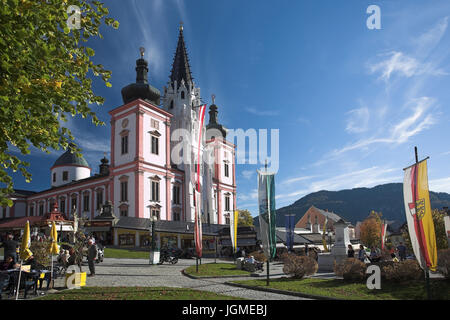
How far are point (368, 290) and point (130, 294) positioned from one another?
7.98 m

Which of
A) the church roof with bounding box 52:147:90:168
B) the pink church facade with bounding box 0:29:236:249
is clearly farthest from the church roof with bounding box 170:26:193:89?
the church roof with bounding box 52:147:90:168

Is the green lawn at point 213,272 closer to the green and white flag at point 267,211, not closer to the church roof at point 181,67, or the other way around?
the green and white flag at point 267,211

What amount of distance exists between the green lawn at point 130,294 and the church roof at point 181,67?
49000 millimetres

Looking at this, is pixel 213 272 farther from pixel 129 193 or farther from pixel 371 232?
pixel 371 232

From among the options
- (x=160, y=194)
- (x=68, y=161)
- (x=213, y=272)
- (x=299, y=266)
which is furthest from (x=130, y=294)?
(x=68, y=161)

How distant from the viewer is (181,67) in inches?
2322

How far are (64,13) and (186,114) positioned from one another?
154ft

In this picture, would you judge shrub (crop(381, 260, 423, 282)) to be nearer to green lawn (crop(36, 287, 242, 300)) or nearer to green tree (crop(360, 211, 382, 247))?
green lawn (crop(36, 287, 242, 300))

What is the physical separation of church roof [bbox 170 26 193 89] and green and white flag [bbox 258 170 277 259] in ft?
149

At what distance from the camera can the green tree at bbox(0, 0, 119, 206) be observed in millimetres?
6820

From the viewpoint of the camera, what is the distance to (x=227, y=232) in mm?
39344

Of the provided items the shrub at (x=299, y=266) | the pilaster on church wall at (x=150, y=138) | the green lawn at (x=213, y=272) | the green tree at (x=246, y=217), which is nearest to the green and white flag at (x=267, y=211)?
the shrub at (x=299, y=266)
